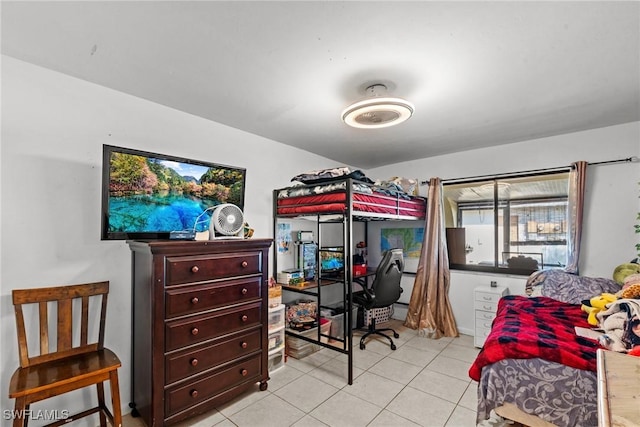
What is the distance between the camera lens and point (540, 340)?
1667mm

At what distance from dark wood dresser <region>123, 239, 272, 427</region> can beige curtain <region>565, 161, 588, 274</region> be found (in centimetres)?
317

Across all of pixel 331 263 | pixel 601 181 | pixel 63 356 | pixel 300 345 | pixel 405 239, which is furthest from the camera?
pixel 405 239

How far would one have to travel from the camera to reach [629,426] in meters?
0.66

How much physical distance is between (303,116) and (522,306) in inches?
102

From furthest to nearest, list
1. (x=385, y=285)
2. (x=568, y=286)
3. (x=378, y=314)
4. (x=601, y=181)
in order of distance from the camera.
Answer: (x=378, y=314) < (x=385, y=285) < (x=601, y=181) < (x=568, y=286)

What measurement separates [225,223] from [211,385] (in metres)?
1.20

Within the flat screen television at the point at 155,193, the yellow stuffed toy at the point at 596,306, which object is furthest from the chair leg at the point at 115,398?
the yellow stuffed toy at the point at 596,306

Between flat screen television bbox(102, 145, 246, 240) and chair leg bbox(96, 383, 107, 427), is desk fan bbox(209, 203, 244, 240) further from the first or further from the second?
chair leg bbox(96, 383, 107, 427)

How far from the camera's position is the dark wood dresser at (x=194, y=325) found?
184cm

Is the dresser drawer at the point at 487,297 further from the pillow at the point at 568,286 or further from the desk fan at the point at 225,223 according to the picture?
the desk fan at the point at 225,223

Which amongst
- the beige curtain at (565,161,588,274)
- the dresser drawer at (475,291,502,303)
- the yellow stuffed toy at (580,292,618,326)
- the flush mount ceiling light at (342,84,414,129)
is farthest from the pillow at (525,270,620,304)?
the flush mount ceiling light at (342,84,414,129)

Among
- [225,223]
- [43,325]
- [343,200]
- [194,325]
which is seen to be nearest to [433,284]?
[343,200]

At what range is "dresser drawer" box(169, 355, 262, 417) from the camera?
1886 mm

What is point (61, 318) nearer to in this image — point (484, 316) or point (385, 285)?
point (385, 285)
